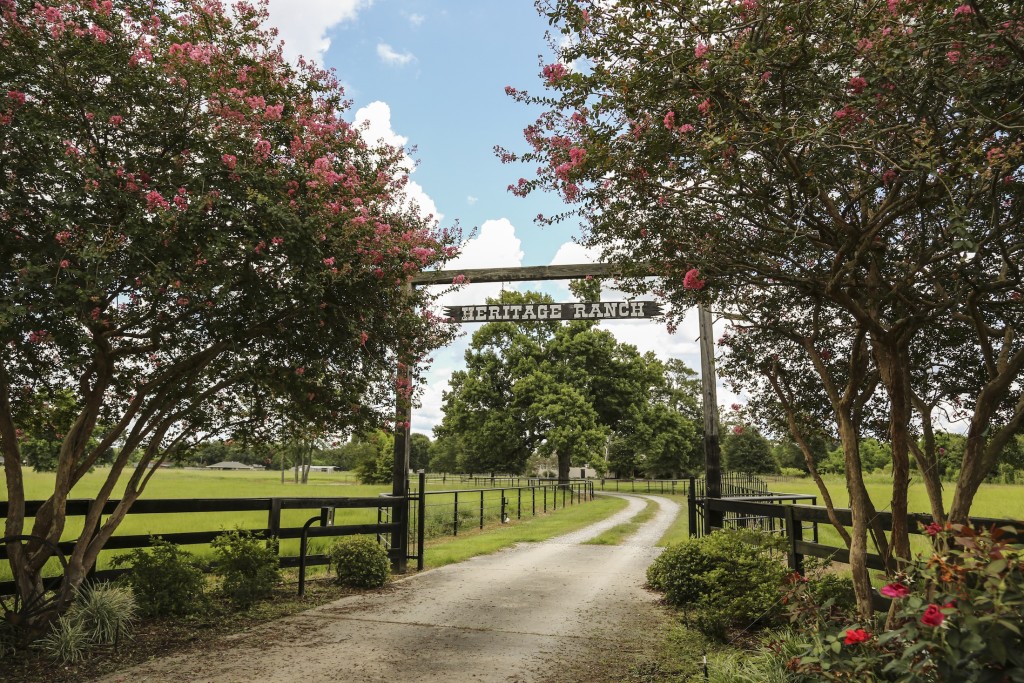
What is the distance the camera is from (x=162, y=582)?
6031mm

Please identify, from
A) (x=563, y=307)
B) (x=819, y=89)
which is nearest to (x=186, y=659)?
(x=819, y=89)

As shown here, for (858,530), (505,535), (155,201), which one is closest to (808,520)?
(858,530)

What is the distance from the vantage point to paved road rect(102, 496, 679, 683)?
15.4 ft

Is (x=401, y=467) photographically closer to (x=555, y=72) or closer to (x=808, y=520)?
(x=808, y=520)

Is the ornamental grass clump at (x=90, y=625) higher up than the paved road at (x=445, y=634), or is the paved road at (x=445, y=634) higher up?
the ornamental grass clump at (x=90, y=625)

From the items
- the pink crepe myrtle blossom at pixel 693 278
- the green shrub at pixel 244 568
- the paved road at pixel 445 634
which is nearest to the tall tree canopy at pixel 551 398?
the paved road at pixel 445 634

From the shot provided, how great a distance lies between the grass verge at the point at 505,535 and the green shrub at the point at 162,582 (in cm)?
429

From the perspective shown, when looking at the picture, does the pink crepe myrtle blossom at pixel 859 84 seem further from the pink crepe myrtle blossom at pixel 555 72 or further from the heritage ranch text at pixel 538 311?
the heritage ranch text at pixel 538 311

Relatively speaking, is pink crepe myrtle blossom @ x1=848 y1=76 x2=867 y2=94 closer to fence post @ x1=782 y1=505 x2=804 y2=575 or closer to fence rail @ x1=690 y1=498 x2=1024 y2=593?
fence rail @ x1=690 y1=498 x2=1024 y2=593

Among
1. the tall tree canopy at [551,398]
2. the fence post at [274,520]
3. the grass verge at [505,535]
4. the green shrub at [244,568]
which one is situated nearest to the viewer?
the green shrub at [244,568]

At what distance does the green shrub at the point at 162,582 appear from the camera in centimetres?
598

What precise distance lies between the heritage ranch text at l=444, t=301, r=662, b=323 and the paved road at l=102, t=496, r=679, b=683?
375 cm

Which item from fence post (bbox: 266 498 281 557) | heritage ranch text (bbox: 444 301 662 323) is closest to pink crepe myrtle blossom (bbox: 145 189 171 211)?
fence post (bbox: 266 498 281 557)

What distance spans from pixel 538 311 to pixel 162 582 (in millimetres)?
6048
